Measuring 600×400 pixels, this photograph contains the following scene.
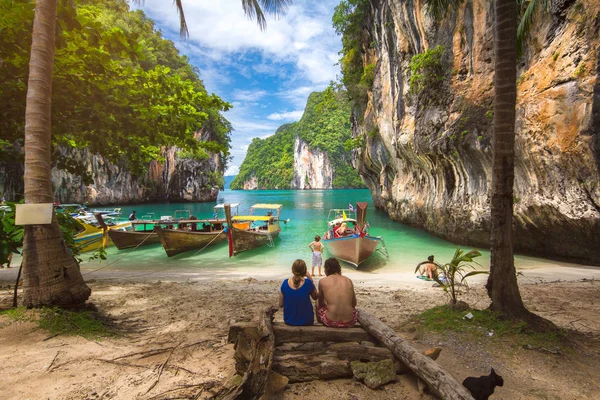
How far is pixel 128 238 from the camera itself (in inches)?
597

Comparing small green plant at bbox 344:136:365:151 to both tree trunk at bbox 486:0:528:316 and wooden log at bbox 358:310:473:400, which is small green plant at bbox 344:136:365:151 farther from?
wooden log at bbox 358:310:473:400

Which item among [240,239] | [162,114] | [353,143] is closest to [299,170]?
Answer: [353,143]

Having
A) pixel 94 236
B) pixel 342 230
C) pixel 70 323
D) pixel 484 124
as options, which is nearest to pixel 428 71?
pixel 484 124

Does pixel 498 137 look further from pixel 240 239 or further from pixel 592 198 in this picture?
pixel 240 239

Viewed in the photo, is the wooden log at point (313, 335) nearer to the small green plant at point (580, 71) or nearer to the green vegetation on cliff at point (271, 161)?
the small green plant at point (580, 71)

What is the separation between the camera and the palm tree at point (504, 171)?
397cm

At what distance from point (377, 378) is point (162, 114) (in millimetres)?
5437

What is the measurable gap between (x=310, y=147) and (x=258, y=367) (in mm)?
111693

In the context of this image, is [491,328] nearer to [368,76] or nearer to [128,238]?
[128,238]

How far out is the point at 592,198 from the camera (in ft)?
24.8

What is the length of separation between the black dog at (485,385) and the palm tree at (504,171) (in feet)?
6.62

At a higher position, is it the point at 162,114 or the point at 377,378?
the point at 162,114

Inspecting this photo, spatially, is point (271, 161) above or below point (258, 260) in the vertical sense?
above

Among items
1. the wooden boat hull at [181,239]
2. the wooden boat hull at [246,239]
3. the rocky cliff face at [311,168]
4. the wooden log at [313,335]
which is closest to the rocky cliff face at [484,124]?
the wooden log at [313,335]
